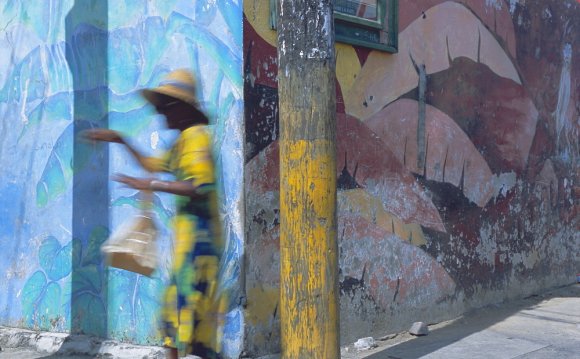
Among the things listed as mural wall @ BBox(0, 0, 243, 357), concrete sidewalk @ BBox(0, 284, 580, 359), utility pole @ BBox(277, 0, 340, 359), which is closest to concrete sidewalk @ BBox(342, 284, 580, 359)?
concrete sidewalk @ BBox(0, 284, 580, 359)

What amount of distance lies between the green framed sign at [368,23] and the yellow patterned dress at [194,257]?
8.40ft

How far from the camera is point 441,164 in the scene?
796cm

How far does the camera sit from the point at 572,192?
34.1 ft

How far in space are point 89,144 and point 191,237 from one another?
8.22 feet

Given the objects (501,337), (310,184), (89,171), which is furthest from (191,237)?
(501,337)

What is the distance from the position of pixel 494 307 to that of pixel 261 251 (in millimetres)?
3678

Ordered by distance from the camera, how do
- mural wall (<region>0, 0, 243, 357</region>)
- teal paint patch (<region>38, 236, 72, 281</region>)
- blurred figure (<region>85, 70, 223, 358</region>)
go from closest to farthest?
blurred figure (<region>85, 70, 223, 358</region>) → mural wall (<region>0, 0, 243, 357</region>) → teal paint patch (<region>38, 236, 72, 281</region>)

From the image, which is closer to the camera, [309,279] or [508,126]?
[309,279]

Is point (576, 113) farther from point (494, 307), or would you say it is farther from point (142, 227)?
point (142, 227)

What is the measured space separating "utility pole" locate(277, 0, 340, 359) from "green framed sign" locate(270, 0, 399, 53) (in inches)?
82.4

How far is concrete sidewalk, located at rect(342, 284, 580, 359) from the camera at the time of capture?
6.45 meters

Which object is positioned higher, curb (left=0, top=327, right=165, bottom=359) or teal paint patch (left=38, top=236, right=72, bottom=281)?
teal paint patch (left=38, top=236, right=72, bottom=281)

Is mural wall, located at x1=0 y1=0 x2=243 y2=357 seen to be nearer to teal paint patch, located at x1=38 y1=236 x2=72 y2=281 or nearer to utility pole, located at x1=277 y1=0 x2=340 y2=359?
teal paint patch, located at x1=38 y1=236 x2=72 y2=281

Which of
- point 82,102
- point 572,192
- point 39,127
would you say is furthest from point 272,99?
point 572,192
